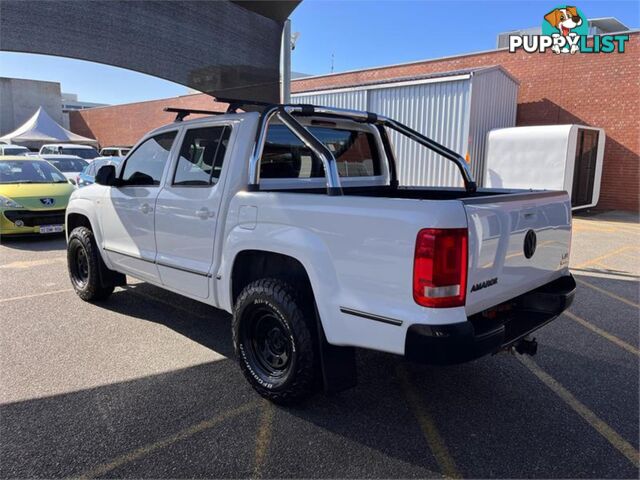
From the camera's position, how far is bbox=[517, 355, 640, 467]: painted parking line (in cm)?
279

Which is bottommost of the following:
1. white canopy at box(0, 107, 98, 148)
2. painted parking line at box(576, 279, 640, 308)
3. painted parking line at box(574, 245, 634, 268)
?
painted parking line at box(576, 279, 640, 308)

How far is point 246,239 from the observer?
337 cm

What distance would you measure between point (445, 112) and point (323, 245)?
11313 millimetres

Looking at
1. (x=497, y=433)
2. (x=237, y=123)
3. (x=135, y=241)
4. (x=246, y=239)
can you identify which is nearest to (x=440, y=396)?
(x=497, y=433)

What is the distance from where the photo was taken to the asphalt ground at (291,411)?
106 inches

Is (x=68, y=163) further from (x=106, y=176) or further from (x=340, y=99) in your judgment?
(x=106, y=176)

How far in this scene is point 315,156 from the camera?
168 inches

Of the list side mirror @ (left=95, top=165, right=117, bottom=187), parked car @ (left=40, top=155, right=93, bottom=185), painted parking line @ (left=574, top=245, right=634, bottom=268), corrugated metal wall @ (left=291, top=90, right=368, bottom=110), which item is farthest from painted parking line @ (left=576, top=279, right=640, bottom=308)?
parked car @ (left=40, top=155, right=93, bottom=185)

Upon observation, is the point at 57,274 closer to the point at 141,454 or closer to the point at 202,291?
the point at 202,291

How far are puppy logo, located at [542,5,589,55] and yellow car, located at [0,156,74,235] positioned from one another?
1418 cm

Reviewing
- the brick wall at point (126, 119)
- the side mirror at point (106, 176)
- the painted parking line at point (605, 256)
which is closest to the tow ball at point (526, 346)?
the side mirror at point (106, 176)

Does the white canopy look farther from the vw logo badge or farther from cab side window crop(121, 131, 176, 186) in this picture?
the vw logo badge

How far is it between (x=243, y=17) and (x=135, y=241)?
408cm

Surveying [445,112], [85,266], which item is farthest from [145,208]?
[445,112]
